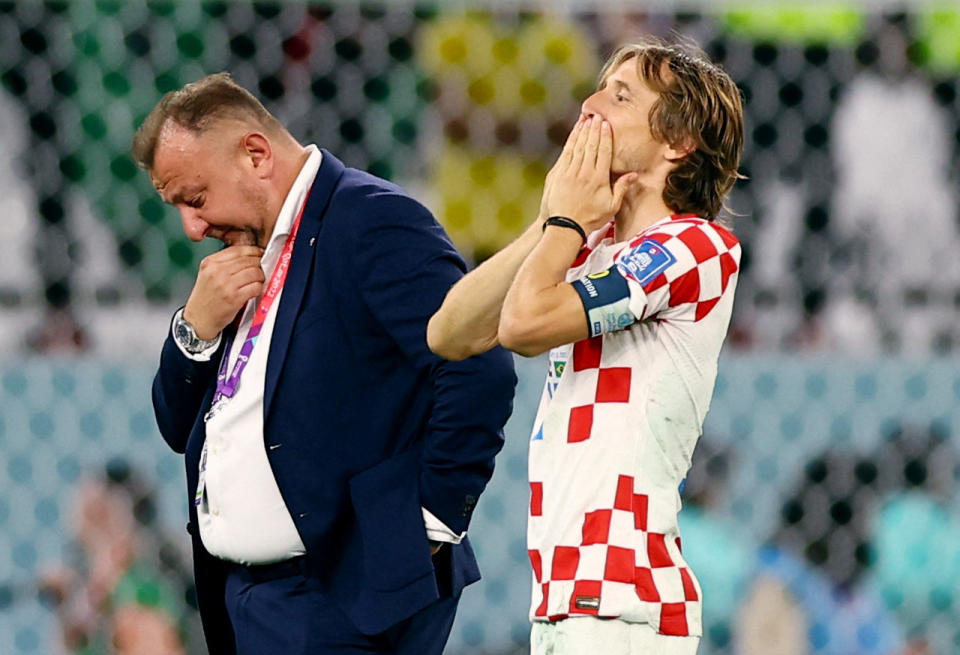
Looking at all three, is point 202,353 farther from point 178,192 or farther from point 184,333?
point 178,192

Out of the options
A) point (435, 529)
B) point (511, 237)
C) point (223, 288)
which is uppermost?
point (223, 288)

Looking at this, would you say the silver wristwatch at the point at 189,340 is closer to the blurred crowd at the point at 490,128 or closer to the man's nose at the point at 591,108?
the man's nose at the point at 591,108

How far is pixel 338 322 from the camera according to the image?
1.77 meters

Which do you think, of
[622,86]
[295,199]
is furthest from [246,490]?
[622,86]

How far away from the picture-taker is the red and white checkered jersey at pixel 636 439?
1412mm

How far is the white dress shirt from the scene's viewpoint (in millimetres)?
1743

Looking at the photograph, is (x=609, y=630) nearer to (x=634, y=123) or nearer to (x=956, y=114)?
(x=634, y=123)

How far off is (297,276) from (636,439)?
537 mm

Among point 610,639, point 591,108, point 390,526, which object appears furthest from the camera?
point 390,526

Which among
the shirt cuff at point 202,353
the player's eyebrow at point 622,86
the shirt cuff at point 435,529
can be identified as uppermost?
the player's eyebrow at point 622,86

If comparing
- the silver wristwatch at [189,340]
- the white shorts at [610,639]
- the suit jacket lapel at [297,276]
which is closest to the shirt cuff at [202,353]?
the silver wristwatch at [189,340]

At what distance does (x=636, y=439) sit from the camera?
1.43 metres

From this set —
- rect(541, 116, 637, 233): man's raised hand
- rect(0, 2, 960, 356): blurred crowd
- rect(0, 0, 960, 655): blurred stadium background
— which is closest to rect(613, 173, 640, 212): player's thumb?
rect(541, 116, 637, 233): man's raised hand

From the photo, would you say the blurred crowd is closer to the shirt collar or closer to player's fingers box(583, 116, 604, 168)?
the shirt collar
